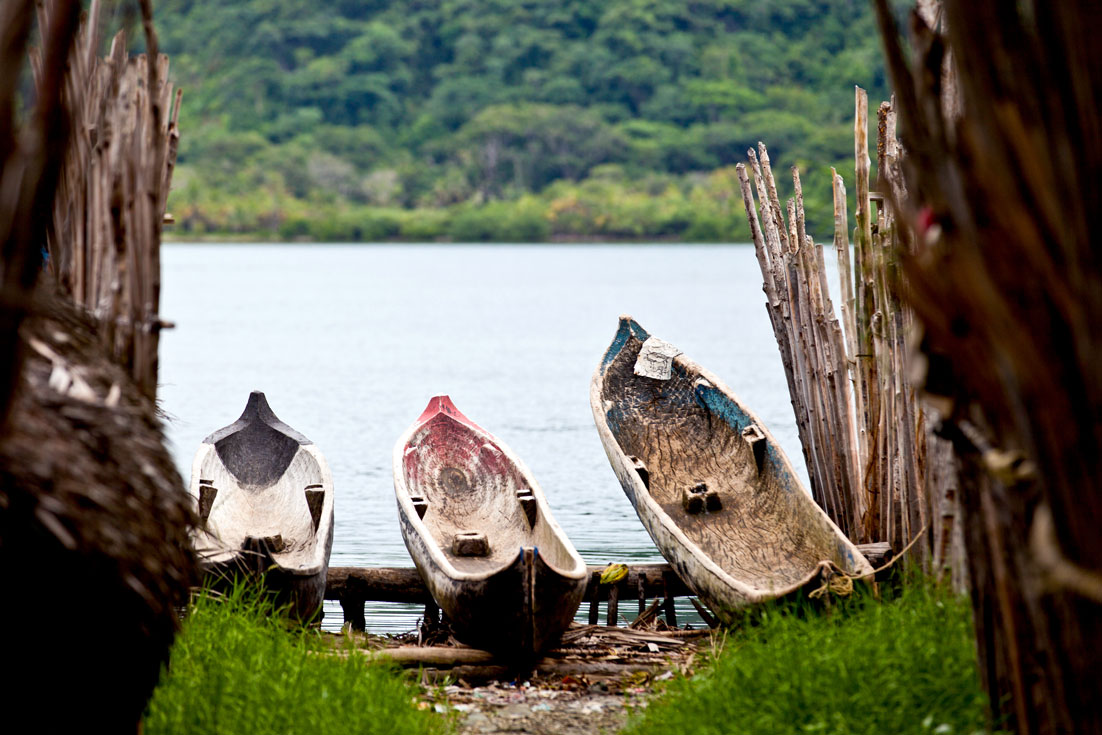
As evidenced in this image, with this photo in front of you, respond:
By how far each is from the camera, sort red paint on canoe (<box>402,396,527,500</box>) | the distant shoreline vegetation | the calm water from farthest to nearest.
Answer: the distant shoreline vegetation → the calm water → red paint on canoe (<box>402,396,527,500</box>)

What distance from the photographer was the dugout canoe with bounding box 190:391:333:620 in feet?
19.6

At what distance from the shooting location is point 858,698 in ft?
13.3

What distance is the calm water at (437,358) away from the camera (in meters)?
12.4

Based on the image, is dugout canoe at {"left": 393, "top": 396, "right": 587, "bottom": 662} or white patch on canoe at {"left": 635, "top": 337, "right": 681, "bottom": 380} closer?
dugout canoe at {"left": 393, "top": 396, "right": 587, "bottom": 662}

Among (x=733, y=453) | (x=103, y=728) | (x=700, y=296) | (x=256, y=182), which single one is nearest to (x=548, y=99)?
(x=256, y=182)

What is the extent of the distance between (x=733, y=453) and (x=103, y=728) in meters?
4.64

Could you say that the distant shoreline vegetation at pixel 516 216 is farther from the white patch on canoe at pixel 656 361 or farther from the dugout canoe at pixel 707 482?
the dugout canoe at pixel 707 482

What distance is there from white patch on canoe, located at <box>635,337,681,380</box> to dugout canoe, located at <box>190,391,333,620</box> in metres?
2.04

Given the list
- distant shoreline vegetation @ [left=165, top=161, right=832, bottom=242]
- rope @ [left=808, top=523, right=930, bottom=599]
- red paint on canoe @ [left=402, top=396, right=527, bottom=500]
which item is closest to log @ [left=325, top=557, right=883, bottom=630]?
red paint on canoe @ [left=402, top=396, right=527, bottom=500]

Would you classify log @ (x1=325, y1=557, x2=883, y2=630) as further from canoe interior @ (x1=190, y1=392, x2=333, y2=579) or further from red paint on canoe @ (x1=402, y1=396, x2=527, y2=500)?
red paint on canoe @ (x1=402, y1=396, x2=527, y2=500)

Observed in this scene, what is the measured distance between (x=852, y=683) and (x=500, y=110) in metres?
60.1

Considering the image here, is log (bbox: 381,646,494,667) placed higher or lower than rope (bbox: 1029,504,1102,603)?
lower

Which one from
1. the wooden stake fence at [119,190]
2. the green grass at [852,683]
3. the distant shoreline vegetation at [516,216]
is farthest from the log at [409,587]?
the distant shoreline vegetation at [516,216]

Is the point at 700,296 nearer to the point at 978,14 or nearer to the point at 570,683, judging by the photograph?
the point at 570,683
